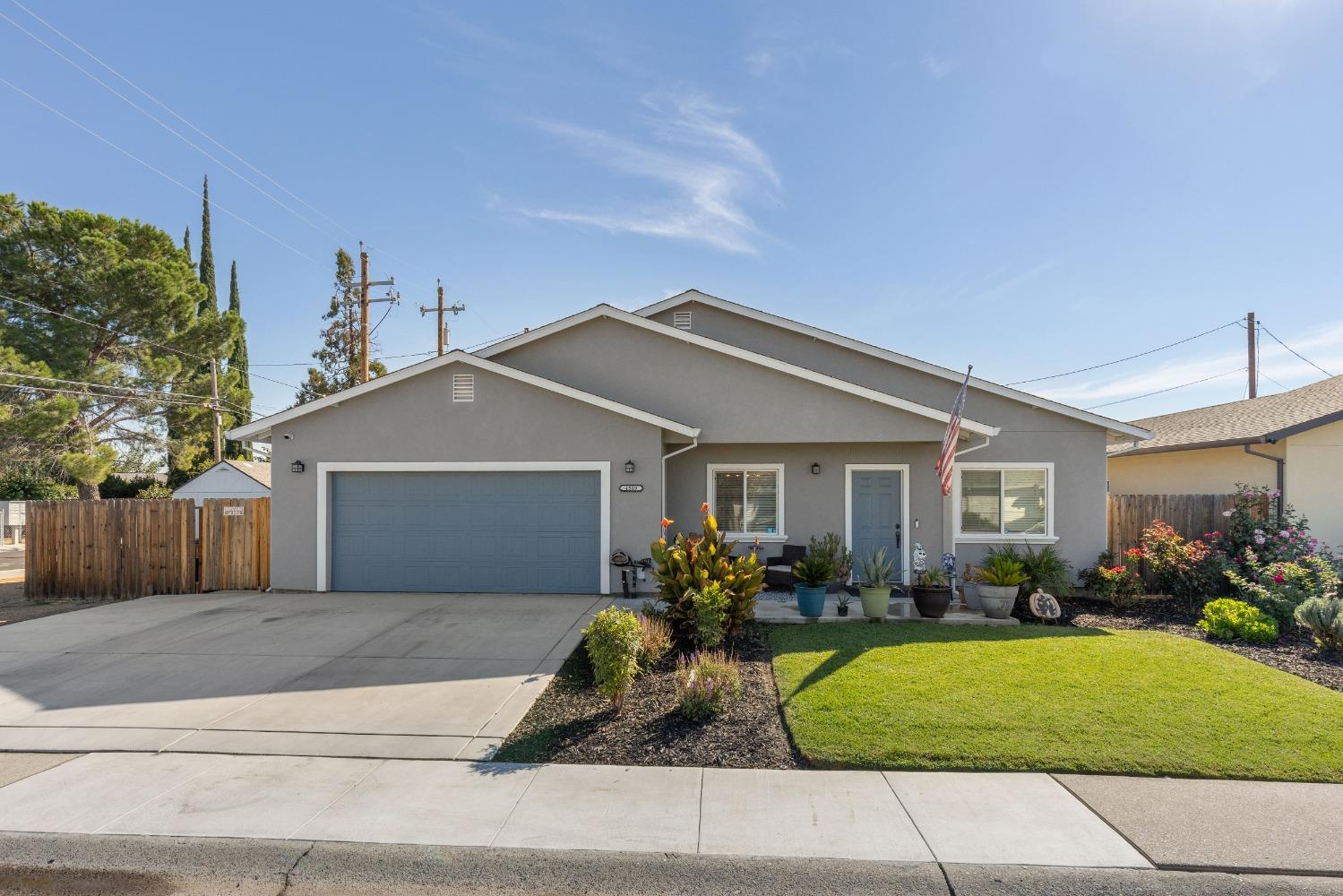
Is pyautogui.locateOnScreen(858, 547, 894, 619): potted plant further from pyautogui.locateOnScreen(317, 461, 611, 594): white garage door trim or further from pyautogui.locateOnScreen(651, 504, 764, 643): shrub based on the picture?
pyautogui.locateOnScreen(317, 461, 611, 594): white garage door trim

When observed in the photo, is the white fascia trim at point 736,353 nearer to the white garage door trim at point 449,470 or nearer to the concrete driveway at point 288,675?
the white garage door trim at point 449,470

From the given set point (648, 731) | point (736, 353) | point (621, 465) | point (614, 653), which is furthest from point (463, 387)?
point (648, 731)

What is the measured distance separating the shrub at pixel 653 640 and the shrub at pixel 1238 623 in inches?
284

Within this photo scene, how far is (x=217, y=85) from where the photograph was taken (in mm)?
12828

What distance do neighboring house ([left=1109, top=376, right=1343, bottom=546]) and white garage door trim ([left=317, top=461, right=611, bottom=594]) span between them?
10668mm

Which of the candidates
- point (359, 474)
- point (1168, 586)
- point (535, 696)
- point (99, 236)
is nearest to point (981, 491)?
point (1168, 586)

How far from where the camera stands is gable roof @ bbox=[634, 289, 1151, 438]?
11883 millimetres

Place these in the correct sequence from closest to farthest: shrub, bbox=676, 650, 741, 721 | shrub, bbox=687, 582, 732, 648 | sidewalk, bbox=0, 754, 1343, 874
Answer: sidewalk, bbox=0, 754, 1343, 874 < shrub, bbox=676, 650, 741, 721 < shrub, bbox=687, 582, 732, 648

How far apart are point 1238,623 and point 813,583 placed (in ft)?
17.5

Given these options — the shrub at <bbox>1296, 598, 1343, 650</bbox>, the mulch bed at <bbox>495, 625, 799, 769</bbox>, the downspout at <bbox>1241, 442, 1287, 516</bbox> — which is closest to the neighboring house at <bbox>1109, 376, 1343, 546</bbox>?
the downspout at <bbox>1241, 442, 1287, 516</bbox>

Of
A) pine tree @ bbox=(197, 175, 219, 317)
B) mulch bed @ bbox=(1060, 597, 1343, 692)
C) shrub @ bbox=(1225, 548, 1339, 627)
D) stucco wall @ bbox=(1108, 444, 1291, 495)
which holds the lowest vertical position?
mulch bed @ bbox=(1060, 597, 1343, 692)

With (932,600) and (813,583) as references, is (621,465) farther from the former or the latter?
(932,600)

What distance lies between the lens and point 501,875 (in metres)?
3.54

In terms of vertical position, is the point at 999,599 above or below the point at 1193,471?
below
